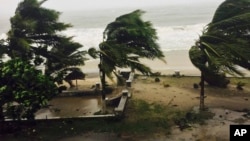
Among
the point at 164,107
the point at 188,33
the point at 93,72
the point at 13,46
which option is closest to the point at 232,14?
the point at 164,107

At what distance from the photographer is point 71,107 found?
56.1 feet

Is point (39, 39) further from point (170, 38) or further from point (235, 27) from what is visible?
point (170, 38)

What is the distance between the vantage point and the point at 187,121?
1391cm

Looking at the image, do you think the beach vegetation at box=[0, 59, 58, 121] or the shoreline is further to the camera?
the shoreline

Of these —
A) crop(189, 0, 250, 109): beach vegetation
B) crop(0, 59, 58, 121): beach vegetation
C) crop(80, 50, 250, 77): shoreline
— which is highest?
crop(189, 0, 250, 109): beach vegetation

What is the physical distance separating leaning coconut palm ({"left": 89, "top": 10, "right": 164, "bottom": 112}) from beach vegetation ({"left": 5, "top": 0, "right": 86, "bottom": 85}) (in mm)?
2431

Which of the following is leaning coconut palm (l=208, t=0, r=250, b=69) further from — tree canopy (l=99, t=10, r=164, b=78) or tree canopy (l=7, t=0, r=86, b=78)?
tree canopy (l=7, t=0, r=86, b=78)

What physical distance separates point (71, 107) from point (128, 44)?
4619 mm

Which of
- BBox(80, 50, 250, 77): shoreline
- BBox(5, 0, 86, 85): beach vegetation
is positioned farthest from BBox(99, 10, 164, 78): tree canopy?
BBox(80, 50, 250, 77): shoreline

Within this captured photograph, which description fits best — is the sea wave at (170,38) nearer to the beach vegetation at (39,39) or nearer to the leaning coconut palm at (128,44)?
the beach vegetation at (39,39)

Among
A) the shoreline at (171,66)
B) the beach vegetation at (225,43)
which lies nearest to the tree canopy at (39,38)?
the beach vegetation at (225,43)

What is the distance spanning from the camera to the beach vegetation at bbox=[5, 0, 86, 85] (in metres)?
15.5

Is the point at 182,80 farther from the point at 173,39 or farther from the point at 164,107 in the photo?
the point at 173,39

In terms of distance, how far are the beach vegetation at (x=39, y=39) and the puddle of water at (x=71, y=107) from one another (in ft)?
5.80
